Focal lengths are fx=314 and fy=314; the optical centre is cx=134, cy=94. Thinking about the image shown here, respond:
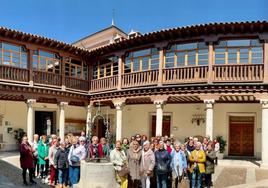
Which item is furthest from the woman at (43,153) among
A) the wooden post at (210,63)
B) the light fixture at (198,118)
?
the light fixture at (198,118)

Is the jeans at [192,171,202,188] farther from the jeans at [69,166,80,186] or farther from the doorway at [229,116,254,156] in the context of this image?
the doorway at [229,116,254,156]

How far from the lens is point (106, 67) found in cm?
1938

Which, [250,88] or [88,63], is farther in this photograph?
[88,63]

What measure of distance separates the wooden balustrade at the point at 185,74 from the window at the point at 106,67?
401 cm

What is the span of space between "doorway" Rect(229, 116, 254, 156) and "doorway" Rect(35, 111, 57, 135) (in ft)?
37.3

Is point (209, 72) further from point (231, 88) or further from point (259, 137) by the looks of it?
point (259, 137)

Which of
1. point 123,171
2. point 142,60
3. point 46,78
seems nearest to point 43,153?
point 123,171

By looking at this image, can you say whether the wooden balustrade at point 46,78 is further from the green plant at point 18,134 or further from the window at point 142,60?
the window at point 142,60

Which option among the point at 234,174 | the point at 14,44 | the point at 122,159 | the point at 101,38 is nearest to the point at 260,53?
the point at 234,174

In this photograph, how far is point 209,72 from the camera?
1465 cm

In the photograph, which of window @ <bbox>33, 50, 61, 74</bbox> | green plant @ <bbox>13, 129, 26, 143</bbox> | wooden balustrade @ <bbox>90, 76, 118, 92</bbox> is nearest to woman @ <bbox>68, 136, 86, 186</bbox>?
wooden balustrade @ <bbox>90, 76, 118, 92</bbox>

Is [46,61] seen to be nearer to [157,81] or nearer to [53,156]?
[157,81]

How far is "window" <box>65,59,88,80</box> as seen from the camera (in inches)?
753

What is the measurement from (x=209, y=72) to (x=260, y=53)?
97.5 inches
